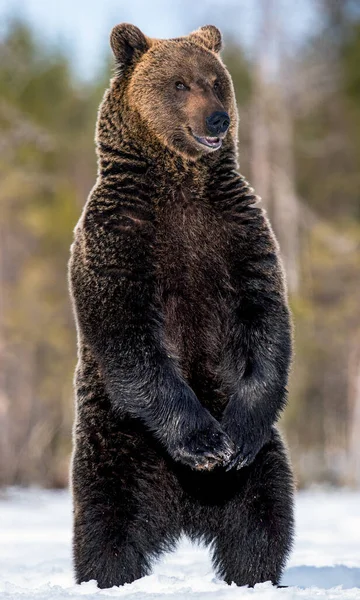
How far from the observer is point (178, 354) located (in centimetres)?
519

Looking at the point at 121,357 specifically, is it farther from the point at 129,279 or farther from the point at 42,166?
the point at 42,166

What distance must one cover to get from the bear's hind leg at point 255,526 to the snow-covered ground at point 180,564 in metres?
0.16

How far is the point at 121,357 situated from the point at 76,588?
43.8 inches

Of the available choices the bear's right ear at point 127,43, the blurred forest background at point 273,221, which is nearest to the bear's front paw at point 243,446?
the bear's right ear at point 127,43

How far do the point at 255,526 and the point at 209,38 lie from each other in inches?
105

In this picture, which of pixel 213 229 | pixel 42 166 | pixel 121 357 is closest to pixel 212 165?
pixel 213 229

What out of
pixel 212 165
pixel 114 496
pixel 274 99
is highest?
pixel 274 99

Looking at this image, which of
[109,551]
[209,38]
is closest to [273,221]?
[209,38]

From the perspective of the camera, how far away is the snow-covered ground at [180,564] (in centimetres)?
428

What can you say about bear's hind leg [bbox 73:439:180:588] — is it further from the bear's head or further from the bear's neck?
the bear's head

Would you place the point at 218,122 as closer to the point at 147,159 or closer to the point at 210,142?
the point at 210,142

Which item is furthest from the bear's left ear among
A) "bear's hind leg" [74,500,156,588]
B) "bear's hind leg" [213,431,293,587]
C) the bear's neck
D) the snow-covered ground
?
the snow-covered ground

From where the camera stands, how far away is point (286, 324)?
5.23m

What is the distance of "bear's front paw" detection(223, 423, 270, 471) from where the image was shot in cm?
501
